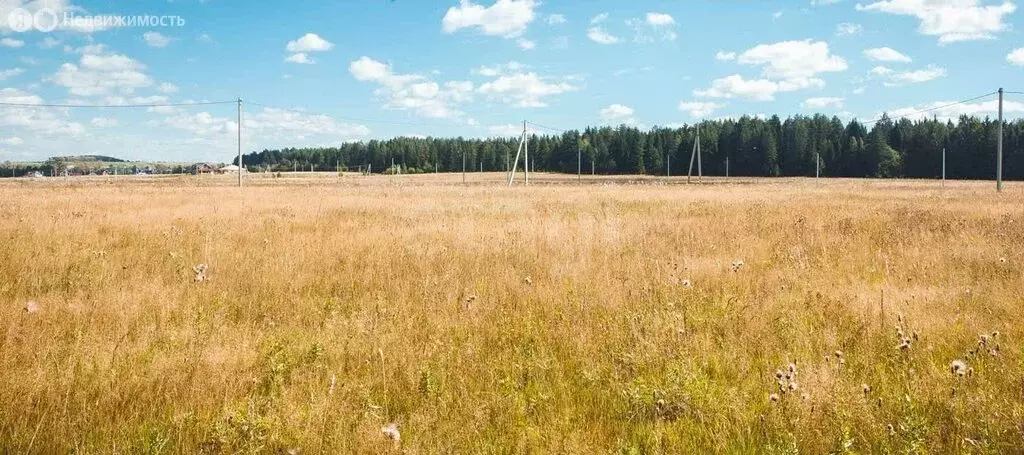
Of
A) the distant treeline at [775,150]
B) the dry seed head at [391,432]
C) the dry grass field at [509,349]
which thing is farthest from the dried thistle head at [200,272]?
the distant treeline at [775,150]

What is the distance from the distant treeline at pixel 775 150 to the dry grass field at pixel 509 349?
9238 cm

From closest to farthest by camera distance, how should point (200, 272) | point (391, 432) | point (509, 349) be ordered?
point (391, 432) → point (509, 349) → point (200, 272)

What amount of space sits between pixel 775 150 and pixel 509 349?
113m

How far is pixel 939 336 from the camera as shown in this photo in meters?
4.58

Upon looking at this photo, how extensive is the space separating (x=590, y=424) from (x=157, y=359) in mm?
3106

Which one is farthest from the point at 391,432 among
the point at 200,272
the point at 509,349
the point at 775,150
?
the point at 775,150

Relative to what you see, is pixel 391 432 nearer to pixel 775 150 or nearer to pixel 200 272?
pixel 200 272

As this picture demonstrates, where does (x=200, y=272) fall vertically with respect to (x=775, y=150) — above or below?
below

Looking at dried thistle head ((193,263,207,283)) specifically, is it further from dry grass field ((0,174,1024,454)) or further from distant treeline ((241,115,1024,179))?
distant treeline ((241,115,1024,179))

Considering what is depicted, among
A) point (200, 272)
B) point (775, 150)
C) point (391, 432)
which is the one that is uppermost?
point (775, 150)

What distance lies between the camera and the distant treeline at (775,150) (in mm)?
90312

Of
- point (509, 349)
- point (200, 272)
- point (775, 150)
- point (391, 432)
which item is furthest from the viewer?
point (775, 150)

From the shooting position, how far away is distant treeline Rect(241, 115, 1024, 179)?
90.3m

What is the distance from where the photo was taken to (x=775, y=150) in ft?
341
